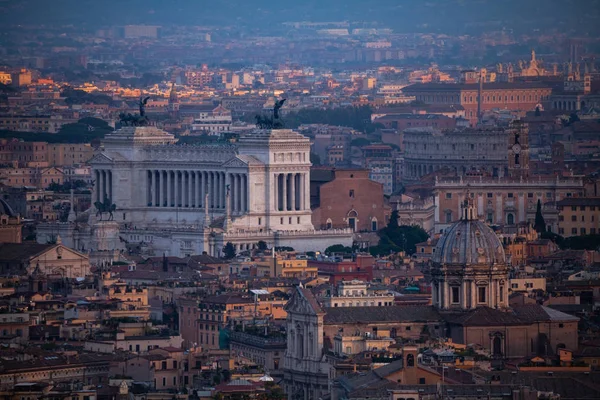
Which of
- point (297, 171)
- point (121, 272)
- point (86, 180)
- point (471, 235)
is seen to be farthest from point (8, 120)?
point (471, 235)

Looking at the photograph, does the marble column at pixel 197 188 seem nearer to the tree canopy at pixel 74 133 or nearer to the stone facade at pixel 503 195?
the stone facade at pixel 503 195

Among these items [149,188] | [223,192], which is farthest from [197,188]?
[149,188]

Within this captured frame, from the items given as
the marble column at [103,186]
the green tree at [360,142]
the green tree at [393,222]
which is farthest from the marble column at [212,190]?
the green tree at [360,142]

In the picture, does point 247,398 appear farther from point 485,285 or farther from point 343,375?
point 485,285

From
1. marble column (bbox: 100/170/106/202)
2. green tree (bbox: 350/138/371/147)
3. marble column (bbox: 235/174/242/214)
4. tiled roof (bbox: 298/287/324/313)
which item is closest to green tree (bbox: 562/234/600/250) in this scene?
marble column (bbox: 235/174/242/214)

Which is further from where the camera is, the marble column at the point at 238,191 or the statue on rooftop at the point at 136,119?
the statue on rooftop at the point at 136,119

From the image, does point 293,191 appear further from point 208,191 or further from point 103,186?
point 103,186
